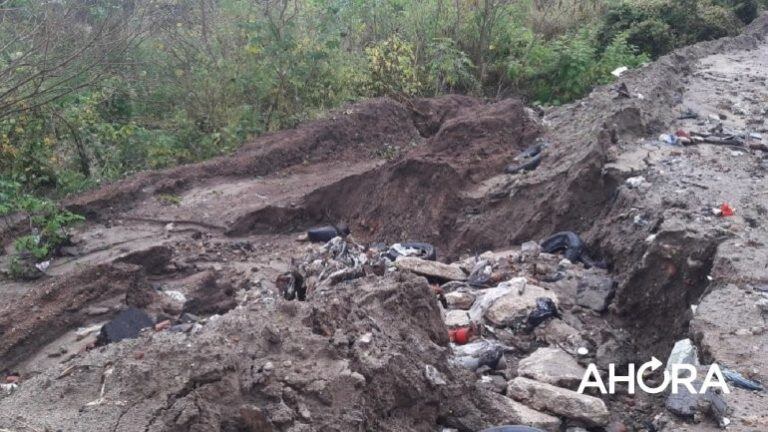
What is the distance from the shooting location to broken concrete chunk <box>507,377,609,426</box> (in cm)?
351

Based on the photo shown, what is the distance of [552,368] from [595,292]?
1.29 metres

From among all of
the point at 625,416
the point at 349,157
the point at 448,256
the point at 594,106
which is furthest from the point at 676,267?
the point at 349,157

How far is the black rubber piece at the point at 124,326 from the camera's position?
5.19 metres

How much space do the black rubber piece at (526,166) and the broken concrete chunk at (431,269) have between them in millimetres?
2383

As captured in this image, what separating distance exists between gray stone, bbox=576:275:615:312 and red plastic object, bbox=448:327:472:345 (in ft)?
3.37

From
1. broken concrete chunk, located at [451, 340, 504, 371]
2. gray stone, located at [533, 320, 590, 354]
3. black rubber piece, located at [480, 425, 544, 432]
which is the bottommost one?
gray stone, located at [533, 320, 590, 354]

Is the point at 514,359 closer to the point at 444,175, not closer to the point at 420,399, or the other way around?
the point at 420,399

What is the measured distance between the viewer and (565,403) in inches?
139

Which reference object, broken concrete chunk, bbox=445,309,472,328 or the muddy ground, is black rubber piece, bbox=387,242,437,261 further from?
broken concrete chunk, bbox=445,309,472,328

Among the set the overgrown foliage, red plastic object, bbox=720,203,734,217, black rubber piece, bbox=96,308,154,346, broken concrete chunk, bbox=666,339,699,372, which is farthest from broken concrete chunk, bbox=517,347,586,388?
the overgrown foliage

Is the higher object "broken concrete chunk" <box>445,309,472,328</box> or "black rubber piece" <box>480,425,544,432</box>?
"black rubber piece" <box>480,425,544,432</box>

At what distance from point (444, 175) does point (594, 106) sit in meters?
2.10

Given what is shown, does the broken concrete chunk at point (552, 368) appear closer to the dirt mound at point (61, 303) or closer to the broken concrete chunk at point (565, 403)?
the broken concrete chunk at point (565, 403)
